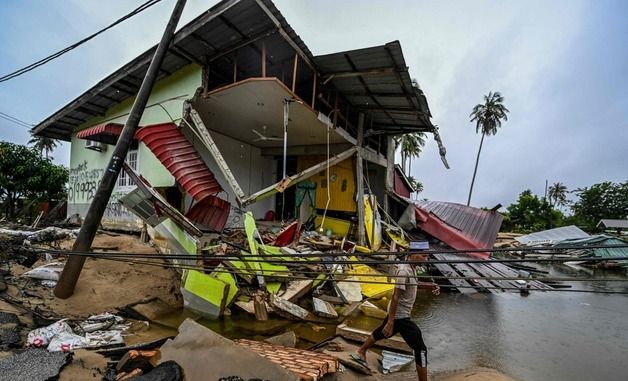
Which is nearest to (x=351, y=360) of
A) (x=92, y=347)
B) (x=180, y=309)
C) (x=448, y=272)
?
(x=92, y=347)

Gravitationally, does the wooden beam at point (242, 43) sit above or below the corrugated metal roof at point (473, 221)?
above

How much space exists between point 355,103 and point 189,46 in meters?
5.91

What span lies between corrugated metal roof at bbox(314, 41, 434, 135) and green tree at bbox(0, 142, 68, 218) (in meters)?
18.6

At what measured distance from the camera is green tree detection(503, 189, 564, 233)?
3566 cm

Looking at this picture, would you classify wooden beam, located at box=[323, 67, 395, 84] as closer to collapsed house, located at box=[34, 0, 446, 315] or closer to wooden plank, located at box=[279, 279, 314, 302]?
collapsed house, located at box=[34, 0, 446, 315]

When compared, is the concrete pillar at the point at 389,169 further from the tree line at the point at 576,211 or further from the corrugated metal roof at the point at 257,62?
the tree line at the point at 576,211

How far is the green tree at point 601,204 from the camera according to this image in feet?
129

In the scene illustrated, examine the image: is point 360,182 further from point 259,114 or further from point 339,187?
point 259,114

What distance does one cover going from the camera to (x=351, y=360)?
14.8 feet

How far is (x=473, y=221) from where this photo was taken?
541 inches

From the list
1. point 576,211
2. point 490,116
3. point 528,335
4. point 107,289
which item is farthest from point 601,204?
point 107,289

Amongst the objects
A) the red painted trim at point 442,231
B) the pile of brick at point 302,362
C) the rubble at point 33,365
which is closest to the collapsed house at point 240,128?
the red painted trim at point 442,231

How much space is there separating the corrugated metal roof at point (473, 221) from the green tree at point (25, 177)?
21510mm

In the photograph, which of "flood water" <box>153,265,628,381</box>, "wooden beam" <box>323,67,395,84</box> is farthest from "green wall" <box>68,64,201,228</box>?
"flood water" <box>153,265,628,381</box>
